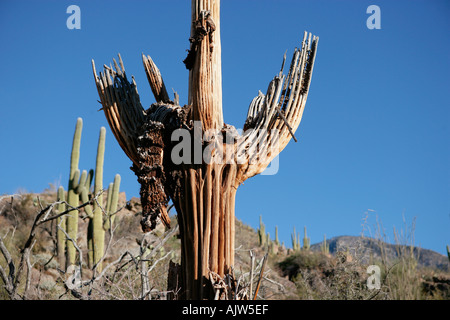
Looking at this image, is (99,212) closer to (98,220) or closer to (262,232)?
(98,220)

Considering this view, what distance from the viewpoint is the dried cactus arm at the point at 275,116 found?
4.16 meters

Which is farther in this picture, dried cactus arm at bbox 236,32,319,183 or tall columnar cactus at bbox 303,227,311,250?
tall columnar cactus at bbox 303,227,311,250

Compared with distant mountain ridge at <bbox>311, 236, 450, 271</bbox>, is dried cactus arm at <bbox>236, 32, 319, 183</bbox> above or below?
above

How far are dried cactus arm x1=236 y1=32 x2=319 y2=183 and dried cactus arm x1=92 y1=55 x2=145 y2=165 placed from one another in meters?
0.98

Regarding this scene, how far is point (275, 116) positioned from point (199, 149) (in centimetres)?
85

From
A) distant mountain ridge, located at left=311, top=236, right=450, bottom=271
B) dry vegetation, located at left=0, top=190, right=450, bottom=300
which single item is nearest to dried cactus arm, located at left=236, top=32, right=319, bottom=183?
distant mountain ridge, located at left=311, top=236, right=450, bottom=271

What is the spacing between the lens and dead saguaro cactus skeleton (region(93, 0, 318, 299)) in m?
3.89

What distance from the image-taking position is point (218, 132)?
4059 mm

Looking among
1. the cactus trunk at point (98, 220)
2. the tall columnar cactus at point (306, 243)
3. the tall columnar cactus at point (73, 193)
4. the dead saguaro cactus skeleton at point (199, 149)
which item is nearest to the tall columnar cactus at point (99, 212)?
the cactus trunk at point (98, 220)

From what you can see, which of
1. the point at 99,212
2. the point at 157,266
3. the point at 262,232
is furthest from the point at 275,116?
the point at 262,232

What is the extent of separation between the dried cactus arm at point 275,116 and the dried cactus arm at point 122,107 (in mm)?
981

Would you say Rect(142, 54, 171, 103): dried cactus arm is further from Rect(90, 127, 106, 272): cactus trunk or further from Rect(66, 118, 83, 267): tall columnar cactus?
Rect(66, 118, 83, 267): tall columnar cactus

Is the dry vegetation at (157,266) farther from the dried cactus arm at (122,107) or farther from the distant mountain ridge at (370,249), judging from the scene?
the dried cactus arm at (122,107)
